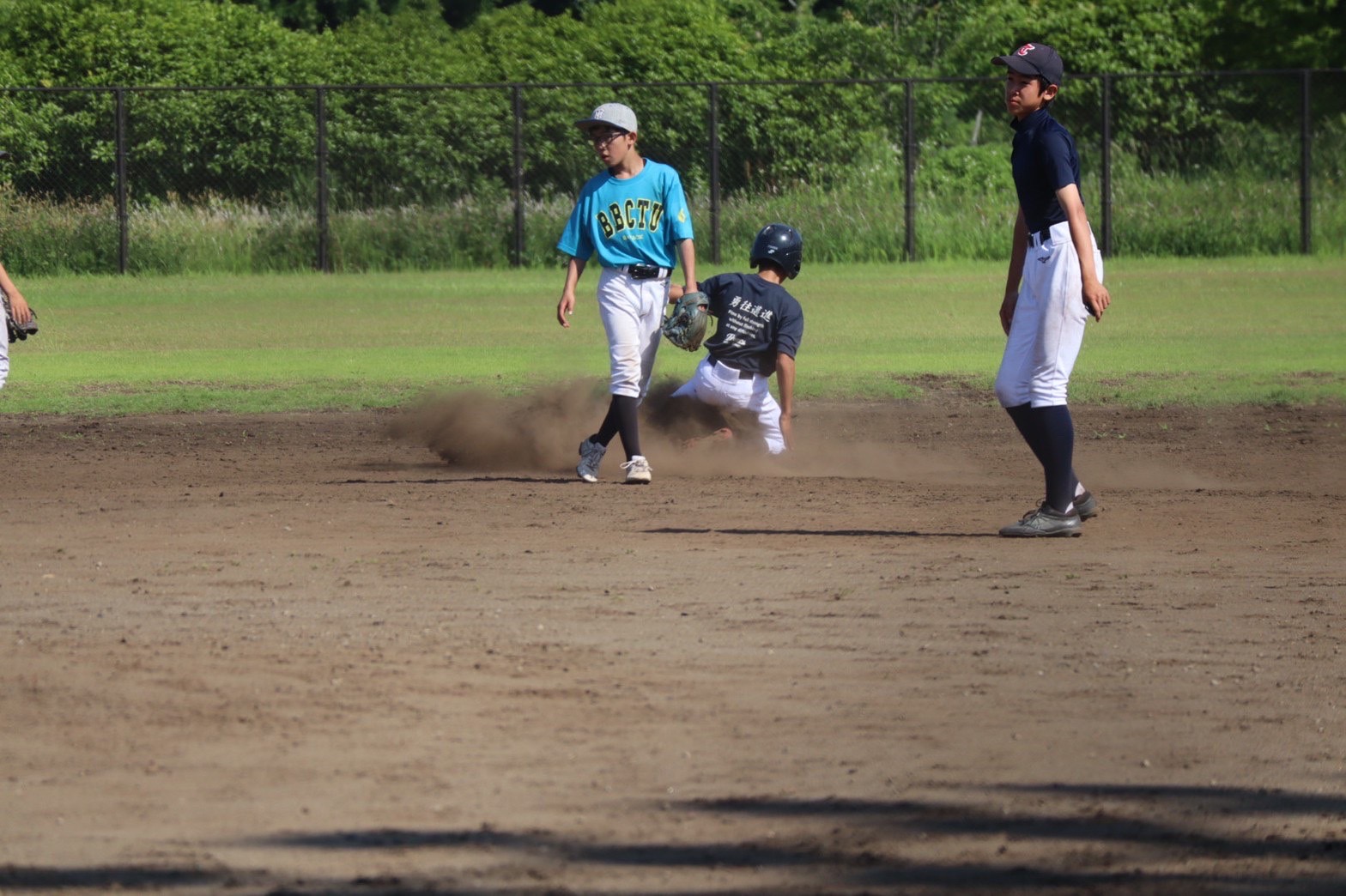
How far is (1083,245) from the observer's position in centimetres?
739

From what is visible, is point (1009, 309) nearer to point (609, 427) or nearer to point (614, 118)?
point (614, 118)

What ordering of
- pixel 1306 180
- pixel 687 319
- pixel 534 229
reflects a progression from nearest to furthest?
pixel 687 319 → pixel 1306 180 → pixel 534 229

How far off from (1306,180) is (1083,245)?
799 inches

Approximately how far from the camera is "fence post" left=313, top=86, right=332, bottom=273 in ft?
82.8

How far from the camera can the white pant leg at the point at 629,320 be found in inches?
362

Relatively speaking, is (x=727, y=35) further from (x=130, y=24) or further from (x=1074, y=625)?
(x=1074, y=625)

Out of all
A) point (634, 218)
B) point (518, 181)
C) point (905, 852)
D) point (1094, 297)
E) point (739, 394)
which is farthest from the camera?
point (518, 181)

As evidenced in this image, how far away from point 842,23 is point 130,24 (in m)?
12.8

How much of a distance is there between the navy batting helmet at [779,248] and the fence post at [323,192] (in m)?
16.0

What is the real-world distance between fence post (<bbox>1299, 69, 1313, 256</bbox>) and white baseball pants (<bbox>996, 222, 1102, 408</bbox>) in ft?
64.0

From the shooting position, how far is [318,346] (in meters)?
17.3

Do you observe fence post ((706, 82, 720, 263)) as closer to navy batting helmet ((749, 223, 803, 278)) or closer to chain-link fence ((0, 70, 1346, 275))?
chain-link fence ((0, 70, 1346, 275))

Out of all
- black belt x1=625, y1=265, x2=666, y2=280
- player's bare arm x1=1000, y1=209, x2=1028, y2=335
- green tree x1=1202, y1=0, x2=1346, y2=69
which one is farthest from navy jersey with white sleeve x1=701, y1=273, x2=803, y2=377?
green tree x1=1202, y1=0, x2=1346, y2=69

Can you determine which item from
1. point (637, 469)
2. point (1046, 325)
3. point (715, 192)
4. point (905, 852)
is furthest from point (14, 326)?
point (715, 192)
